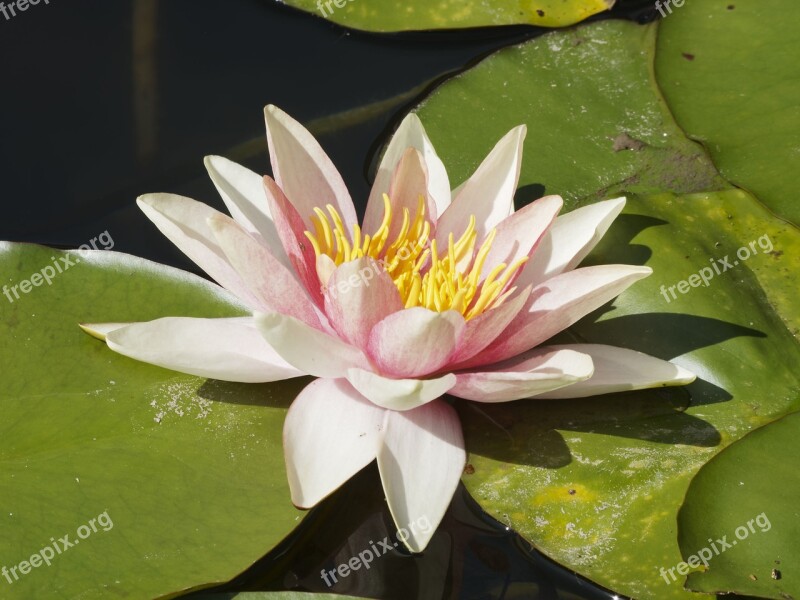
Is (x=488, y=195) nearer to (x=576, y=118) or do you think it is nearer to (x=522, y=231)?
(x=522, y=231)

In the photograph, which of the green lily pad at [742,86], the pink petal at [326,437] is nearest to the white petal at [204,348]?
the pink petal at [326,437]

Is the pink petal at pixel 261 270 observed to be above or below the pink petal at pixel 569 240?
above

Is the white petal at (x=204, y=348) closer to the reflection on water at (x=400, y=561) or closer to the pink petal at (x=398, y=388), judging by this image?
the pink petal at (x=398, y=388)

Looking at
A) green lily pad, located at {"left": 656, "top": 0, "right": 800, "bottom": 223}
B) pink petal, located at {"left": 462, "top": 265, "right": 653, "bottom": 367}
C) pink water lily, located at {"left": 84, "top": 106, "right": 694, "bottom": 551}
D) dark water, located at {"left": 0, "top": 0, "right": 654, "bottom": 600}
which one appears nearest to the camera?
pink water lily, located at {"left": 84, "top": 106, "right": 694, "bottom": 551}

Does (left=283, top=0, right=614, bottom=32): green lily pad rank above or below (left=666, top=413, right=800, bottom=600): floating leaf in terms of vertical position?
above

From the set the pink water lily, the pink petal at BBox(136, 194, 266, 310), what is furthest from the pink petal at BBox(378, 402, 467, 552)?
the pink petal at BBox(136, 194, 266, 310)

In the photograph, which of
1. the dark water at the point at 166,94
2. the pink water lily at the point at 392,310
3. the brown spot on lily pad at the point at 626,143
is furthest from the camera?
the dark water at the point at 166,94

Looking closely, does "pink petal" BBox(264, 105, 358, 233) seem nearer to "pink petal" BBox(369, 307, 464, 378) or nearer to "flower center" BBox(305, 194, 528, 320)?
"flower center" BBox(305, 194, 528, 320)
